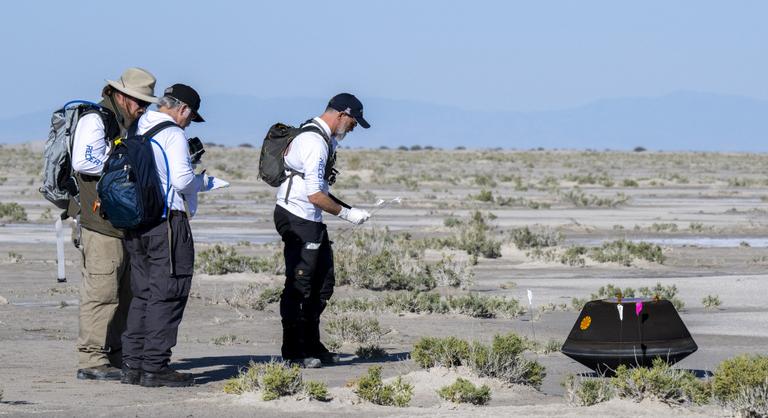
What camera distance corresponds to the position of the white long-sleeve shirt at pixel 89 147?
948 centimetres

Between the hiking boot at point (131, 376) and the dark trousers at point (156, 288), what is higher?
the dark trousers at point (156, 288)

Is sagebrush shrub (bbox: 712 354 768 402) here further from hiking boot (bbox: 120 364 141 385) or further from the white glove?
hiking boot (bbox: 120 364 141 385)

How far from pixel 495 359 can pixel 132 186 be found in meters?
2.62

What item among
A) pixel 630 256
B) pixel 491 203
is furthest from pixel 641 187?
pixel 630 256

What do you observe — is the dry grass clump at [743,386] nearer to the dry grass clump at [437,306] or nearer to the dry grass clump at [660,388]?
the dry grass clump at [660,388]

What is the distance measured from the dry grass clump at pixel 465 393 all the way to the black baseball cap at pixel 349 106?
2344 mm

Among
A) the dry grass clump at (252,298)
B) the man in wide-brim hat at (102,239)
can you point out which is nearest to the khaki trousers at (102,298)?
the man in wide-brim hat at (102,239)

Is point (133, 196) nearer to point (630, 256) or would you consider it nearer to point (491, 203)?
point (630, 256)

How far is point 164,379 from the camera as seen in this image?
960cm

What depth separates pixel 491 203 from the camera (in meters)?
41.9

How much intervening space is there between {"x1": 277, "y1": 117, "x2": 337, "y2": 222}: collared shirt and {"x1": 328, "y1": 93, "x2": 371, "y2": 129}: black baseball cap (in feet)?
0.51

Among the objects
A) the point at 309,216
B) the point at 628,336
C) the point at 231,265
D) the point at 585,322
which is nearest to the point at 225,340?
the point at 309,216

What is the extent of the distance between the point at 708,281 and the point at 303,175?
9701mm

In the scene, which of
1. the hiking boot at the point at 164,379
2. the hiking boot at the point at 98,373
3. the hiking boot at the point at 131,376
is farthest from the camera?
the hiking boot at the point at 98,373
